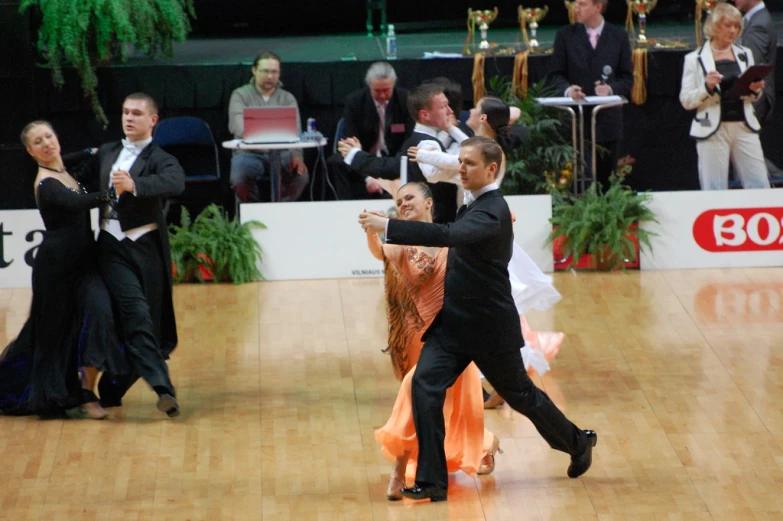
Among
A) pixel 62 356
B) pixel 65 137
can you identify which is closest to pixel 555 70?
pixel 65 137

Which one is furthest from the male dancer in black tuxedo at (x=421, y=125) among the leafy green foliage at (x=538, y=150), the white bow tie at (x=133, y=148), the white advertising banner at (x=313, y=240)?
the leafy green foliage at (x=538, y=150)

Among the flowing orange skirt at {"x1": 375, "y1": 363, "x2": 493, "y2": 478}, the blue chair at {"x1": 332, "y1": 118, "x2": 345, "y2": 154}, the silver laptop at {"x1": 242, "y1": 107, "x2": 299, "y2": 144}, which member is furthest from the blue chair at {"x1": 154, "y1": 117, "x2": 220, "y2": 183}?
the flowing orange skirt at {"x1": 375, "y1": 363, "x2": 493, "y2": 478}

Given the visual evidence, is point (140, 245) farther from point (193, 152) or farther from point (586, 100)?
point (586, 100)

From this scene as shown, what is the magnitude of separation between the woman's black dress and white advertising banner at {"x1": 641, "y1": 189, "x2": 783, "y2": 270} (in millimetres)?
4361

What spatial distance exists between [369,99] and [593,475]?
14.9ft

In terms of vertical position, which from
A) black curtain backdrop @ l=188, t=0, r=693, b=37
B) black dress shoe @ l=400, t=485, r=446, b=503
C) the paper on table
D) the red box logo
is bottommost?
black dress shoe @ l=400, t=485, r=446, b=503

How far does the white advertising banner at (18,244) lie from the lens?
28.6ft

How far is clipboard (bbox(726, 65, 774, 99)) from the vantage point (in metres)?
8.87

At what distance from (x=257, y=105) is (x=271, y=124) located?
1.50 feet

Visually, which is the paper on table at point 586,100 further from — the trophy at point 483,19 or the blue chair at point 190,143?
the blue chair at point 190,143

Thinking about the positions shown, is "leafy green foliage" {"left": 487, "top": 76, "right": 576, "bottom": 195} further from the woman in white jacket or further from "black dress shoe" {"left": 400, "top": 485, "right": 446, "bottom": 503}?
"black dress shoe" {"left": 400, "top": 485, "right": 446, "bottom": 503}

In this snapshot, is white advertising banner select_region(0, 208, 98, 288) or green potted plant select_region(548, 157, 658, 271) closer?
white advertising banner select_region(0, 208, 98, 288)

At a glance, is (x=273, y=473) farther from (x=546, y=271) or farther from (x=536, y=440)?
(x=546, y=271)

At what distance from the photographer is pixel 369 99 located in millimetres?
9242
